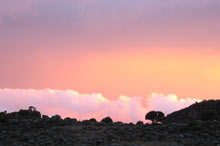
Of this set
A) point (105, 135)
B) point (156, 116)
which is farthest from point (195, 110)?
point (105, 135)

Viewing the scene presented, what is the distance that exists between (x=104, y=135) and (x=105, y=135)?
0.28 feet

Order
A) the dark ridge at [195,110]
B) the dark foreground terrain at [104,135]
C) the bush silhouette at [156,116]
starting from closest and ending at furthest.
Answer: the dark foreground terrain at [104,135], the bush silhouette at [156,116], the dark ridge at [195,110]

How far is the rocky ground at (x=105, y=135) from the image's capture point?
2750cm

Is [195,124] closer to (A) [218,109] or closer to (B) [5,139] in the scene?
(B) [5,139]

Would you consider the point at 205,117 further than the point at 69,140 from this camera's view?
Yes

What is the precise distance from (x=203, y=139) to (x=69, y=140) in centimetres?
1028

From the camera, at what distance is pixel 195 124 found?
107 ft

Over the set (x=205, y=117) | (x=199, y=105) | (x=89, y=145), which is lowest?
(x=89, y=145)

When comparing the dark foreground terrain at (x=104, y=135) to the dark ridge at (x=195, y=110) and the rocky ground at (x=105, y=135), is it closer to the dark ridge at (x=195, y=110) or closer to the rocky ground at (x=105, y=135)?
the rocky ground at (x=105, y=135)

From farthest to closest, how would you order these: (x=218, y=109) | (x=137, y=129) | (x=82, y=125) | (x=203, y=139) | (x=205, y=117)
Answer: (x=218, y=109) → (x=205, y=117) → (x=82, y=125) → (x=137, y=129) → (x=203, y=139)

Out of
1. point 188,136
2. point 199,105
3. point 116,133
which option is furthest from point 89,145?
point 199,105

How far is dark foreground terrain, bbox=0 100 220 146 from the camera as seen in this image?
2750 centimetres

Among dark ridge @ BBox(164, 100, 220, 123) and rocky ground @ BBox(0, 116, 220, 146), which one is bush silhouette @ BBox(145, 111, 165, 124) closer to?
rocky ground @ BBox(0, 116, 220, 146)

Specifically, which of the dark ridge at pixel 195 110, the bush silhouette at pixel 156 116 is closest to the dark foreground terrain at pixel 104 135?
the bush silhouette at pixel 156 116
